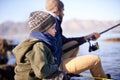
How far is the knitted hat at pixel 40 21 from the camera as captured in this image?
133 inches

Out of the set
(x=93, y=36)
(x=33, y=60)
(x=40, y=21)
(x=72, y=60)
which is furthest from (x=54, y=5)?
(x=33, y=60)

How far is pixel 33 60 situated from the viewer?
10.3ft

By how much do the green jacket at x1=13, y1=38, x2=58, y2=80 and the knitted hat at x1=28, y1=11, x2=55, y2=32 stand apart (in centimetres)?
17

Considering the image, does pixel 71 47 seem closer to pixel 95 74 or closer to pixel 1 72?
pixel 95 74

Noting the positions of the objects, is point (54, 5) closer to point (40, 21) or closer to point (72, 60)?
point (72, 60)

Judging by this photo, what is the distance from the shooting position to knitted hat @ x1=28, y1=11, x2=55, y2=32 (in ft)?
11.0

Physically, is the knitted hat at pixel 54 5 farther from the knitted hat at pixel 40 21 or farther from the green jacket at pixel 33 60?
the green jacket at pixel 33 60

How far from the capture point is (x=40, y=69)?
3066 mm

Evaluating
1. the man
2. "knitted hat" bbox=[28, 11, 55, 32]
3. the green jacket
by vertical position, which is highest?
"knitted hat" bbox=[28, 11, 55, 32]

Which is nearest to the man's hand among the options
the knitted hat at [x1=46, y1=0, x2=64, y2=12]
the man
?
the man

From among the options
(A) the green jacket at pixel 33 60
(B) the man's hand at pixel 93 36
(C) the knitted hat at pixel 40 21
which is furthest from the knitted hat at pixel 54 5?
(A) the green jacket at pixel 33 60

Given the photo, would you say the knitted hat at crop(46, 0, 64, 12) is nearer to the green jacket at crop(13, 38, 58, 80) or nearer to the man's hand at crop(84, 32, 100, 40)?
the man's hand at crop(84, 32, 100, 40)

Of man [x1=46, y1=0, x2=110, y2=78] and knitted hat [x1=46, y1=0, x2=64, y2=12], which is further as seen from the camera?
knitted hat [x1=46, y1=0, x2=64, y2=12]

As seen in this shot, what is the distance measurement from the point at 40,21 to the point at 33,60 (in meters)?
0.45
